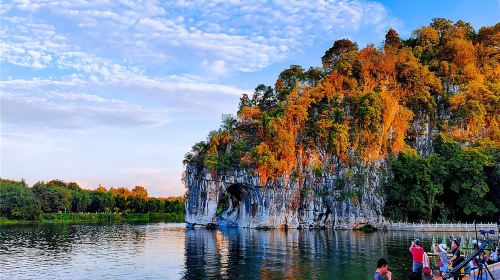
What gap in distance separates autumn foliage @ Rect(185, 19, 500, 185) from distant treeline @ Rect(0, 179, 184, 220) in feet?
158

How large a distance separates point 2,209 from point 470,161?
95852 millimetres

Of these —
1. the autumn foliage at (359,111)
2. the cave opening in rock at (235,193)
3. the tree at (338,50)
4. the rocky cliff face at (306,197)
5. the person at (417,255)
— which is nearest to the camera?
the person at (417,255)

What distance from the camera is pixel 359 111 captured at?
3086 inches

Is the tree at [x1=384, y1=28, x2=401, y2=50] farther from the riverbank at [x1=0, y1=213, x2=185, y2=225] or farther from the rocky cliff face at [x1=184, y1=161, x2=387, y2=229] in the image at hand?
the riverbank at [x1=0, y1=213, x2=185, y2=225]

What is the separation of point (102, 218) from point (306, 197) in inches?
2853

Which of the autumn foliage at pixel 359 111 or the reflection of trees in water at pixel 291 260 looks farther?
the autumn foliage at pixel 359 111

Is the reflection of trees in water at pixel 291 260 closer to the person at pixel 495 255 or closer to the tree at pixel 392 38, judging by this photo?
the person at pixel 495 255

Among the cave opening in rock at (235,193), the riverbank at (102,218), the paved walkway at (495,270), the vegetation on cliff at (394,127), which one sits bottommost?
the riverbank at (102,218)

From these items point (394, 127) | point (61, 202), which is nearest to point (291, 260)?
point (394, 127)

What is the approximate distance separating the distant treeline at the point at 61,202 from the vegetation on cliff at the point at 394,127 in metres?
48.2

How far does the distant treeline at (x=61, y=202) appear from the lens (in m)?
104

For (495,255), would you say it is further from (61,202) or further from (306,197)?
(61,202)

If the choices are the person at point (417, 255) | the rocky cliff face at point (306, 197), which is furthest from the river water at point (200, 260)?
the rocky cliff face at point (306, 197)

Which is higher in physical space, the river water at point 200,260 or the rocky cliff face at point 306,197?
the rocky cliff face at point 306,197
